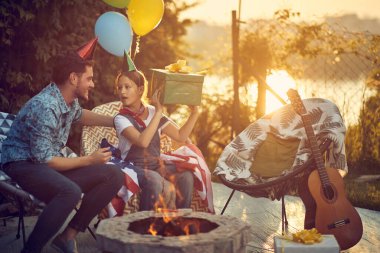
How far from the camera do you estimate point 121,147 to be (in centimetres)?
413

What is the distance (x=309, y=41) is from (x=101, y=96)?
12.1ft

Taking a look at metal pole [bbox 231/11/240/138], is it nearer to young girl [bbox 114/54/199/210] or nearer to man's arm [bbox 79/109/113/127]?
young girl [bbox 114/54/199/210]

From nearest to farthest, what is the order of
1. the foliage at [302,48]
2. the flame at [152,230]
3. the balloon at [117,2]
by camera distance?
the flame at [152,230], the balloon at [117,2], the foliage at [302,48]

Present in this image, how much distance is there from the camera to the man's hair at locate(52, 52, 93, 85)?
12.1 ft

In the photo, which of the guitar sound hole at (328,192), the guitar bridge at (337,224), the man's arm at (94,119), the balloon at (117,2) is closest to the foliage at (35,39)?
the balloon at (117,2)

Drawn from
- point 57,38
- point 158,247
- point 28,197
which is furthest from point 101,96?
point 158,247

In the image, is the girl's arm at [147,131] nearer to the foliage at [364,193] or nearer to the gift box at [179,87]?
the gift box at [179,87]

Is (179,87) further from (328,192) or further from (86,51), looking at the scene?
(328,192)

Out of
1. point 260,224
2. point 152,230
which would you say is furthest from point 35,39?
point 152,230

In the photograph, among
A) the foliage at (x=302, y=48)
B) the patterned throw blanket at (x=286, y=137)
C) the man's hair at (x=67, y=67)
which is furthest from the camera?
the foliage at (x=302, y=48)

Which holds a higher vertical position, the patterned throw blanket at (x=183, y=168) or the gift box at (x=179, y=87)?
the gift box at (x=179, y=87)

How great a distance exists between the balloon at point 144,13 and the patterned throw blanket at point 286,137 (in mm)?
1160

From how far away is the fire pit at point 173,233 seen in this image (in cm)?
261

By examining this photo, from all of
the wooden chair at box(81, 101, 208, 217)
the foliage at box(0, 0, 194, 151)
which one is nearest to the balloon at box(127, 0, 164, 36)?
the wooden chair at box(81, 101, 208, 217)
